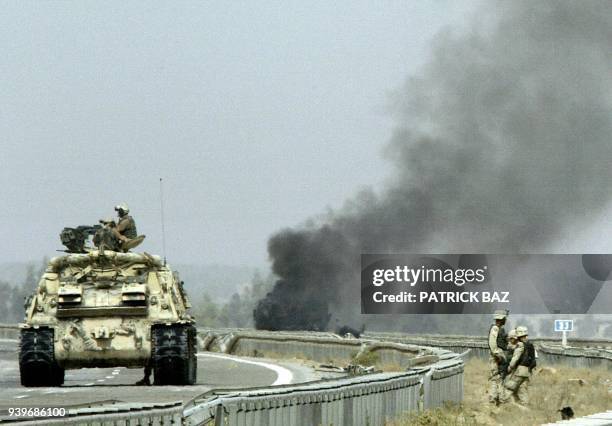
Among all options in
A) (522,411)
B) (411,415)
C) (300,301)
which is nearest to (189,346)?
(522,411)

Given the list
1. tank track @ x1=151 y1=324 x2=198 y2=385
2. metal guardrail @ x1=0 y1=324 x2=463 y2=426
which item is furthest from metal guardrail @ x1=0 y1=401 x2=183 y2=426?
tank track @ x1=151 y1=324 x2=198 y2=385

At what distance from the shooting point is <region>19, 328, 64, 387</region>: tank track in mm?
33625

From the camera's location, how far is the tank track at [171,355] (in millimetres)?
33406

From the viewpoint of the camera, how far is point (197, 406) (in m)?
16.4

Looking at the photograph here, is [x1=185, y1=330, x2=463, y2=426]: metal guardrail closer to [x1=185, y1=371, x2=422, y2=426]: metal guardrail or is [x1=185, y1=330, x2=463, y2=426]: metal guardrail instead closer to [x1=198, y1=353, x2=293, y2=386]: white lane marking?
[x1=185, y1=371, x2=422, y2=426]: metal guardrail

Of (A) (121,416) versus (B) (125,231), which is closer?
(A) (121,416)

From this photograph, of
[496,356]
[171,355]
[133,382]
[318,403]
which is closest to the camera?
[318,403]

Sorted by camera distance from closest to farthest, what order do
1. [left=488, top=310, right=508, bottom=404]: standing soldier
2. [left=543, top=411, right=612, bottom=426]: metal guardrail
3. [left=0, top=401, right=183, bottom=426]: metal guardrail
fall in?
[left=0, top=401, right=183, bottom=426]: metal guardrail, [left=543, top=411, right=612, bottom=426]: metal guardrail, [left=488, top=310, right=508, bottom=404]: standing soldier

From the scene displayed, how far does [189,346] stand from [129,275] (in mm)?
1970

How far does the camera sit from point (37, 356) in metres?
33.6

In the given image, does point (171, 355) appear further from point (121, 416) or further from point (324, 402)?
point (121, 416)

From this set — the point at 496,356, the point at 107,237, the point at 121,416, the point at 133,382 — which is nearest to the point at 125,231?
the point at 107,237

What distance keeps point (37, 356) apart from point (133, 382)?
12.1 ft

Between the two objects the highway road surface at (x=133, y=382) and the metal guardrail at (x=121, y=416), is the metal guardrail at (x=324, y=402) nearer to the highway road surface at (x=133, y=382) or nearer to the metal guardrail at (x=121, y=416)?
the metal guardrail at (x=121, y=416)
